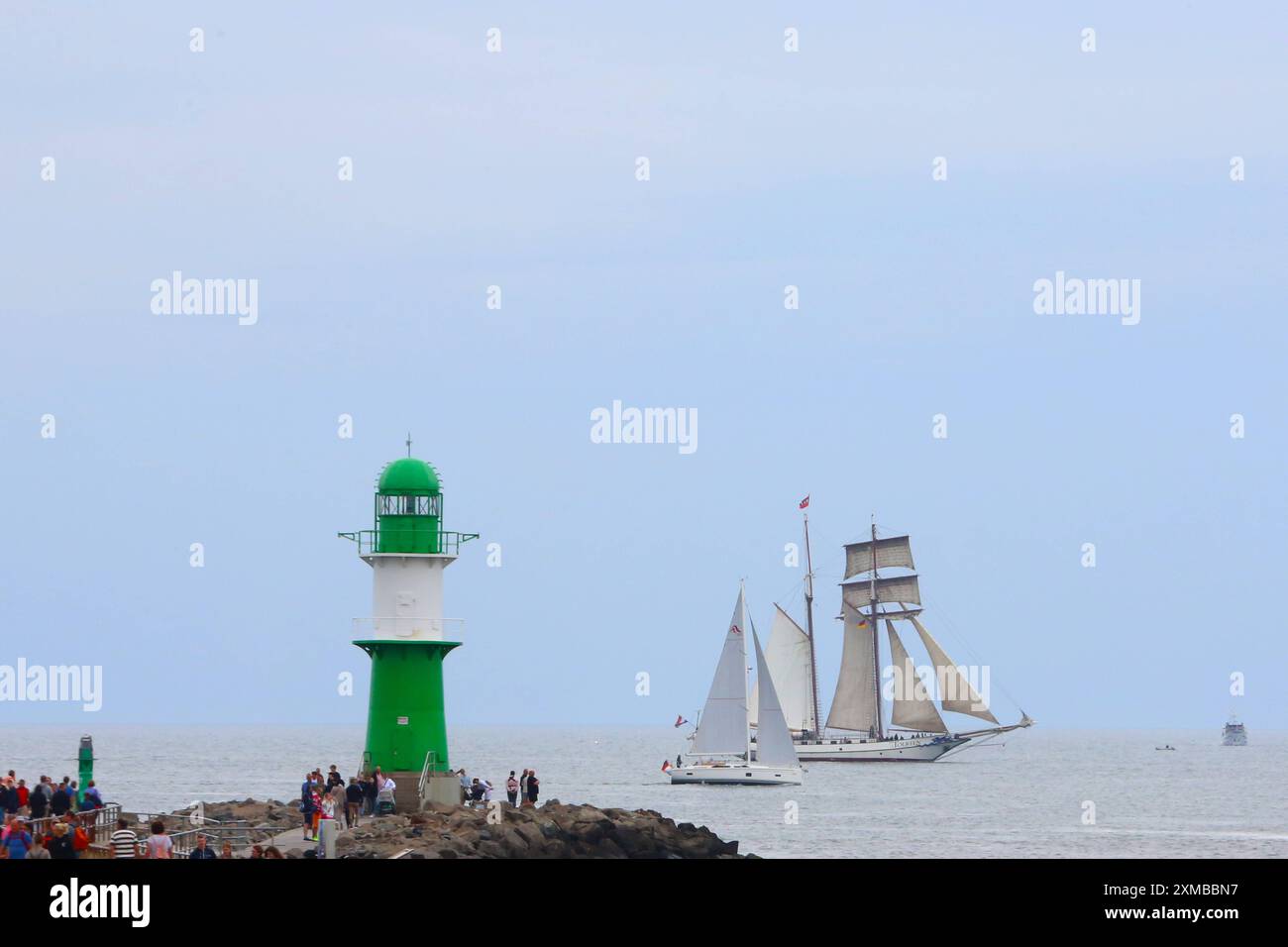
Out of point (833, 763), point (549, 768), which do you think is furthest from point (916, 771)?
point (549, 768)

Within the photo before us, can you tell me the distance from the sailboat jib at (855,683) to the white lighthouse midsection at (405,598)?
9283 centimetres

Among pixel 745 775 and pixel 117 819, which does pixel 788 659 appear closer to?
pixel 745 775

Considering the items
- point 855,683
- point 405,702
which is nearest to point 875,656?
point 855,683

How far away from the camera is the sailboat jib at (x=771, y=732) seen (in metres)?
85.5

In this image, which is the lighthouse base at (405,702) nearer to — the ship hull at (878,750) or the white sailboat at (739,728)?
the white sailboat at (739,728)

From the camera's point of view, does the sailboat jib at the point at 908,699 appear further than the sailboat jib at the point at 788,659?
Yes

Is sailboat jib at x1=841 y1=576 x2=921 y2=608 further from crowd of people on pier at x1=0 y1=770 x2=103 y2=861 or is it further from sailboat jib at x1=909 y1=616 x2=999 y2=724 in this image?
crowd of people on pier at x1=0 y1=770 x2=103 y2=861

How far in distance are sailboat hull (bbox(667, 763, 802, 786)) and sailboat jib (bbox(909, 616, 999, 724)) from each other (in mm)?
34435

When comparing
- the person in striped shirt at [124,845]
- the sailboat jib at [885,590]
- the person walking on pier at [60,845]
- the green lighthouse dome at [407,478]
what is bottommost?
the person in striped shirt at [124,845]

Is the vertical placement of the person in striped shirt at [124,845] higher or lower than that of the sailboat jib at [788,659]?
lower

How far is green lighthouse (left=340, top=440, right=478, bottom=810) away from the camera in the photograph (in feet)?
105

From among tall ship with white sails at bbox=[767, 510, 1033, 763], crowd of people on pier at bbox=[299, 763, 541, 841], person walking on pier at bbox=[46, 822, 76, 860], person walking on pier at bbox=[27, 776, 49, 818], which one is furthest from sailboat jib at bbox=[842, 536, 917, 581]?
person walking on pier at bbox=[46, 822, 76, 860]

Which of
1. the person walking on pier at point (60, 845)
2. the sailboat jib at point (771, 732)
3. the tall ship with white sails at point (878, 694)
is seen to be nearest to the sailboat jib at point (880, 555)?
the tall ship with white sails at point (878, 694)
